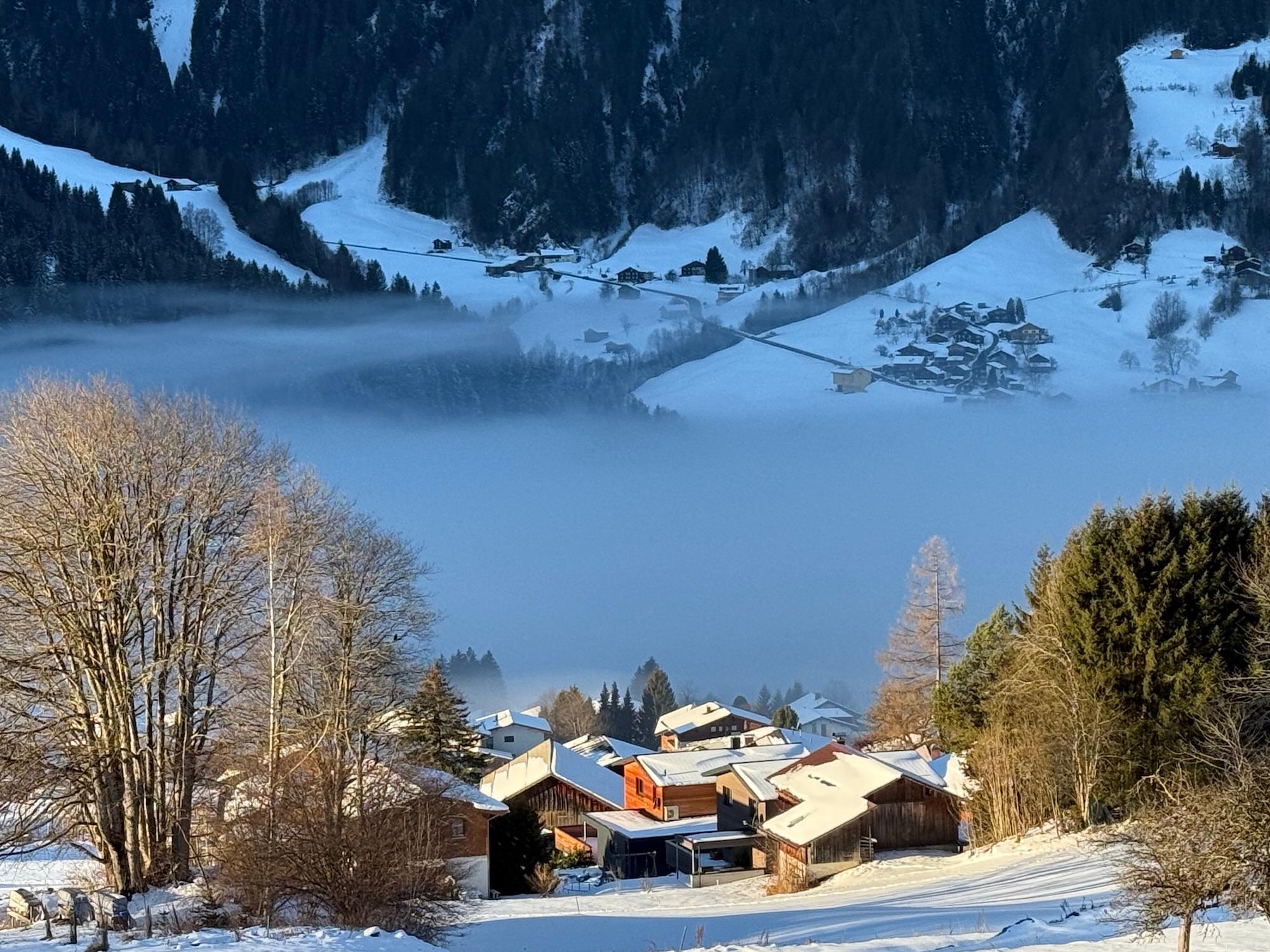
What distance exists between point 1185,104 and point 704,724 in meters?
133

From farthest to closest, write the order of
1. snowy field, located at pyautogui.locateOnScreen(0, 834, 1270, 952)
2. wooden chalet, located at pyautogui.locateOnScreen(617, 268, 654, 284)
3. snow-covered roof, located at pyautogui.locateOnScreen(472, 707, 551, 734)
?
wooden chalet, located at pyautogui.locateOnScreen(617, 268, 654, 284) < snow-covered roof, located at pyautogui.locateOnScreen(472, 707, 551, 734) < snowy field, located at pyautogui.locateOnScreen(0, 834, 1270, 952)

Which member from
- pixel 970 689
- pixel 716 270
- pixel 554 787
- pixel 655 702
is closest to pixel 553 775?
pixel 554 787

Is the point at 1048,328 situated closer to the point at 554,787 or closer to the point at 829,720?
the point at 829,720

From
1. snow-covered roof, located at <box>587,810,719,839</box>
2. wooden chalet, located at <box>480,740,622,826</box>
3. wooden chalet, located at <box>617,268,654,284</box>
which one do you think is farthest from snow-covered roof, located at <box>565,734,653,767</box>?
wooden chalet, located at <box>617,268,654,284</box>

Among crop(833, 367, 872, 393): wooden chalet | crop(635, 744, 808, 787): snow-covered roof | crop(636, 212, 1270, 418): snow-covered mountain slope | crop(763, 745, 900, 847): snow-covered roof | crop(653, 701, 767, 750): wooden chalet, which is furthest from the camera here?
crop(833, 367, 872, 393): wooden chalet

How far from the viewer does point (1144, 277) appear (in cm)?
16350

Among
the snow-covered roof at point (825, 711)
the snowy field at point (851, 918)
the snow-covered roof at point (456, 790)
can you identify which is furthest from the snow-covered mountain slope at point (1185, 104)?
the snow-covered roof at point (456, 790)

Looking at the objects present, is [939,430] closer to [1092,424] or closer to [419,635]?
[1092,424]

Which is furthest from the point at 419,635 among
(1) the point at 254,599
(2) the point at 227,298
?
(2) the point at 227,298

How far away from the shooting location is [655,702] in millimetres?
92938

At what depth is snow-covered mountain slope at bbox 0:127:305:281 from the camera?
477 feet

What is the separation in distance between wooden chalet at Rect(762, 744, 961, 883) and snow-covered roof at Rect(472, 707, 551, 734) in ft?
104

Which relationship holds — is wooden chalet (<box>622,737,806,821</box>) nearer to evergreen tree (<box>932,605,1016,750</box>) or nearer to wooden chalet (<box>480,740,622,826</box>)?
wooden chalet (<box>480,740,622,826</box>)

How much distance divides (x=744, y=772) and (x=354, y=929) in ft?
86.4
